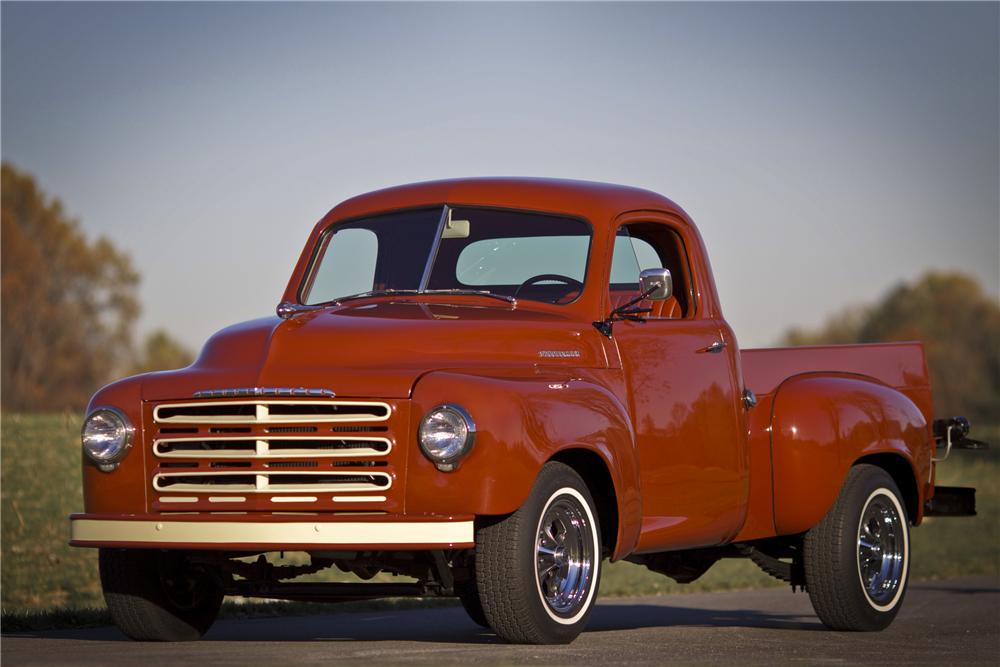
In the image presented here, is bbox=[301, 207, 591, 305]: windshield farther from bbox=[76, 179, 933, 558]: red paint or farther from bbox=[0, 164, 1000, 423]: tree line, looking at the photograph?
bbox=[0, 164, 1000, 423]: tree line

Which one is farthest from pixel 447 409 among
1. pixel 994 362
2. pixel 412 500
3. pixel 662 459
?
pixel 994 362

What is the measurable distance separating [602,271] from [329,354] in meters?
1.78

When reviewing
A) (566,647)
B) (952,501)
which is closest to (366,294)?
(566,647)

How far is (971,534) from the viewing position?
29.5 metres

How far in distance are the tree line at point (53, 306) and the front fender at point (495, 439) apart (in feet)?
176

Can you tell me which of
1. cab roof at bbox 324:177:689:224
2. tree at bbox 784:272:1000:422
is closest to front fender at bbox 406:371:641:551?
cab roof at bbox 324:177:689:224

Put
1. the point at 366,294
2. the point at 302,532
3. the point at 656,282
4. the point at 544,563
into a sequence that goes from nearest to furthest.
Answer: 1. the point at 302,532
2. the point at 544,563
3. the point at 656,282
4. the point at 366,294

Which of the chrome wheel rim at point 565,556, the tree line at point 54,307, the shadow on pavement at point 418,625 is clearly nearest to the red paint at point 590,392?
the chrome wheel rim at point 565,556

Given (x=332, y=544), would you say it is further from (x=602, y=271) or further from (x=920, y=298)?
(x=920, y=298)

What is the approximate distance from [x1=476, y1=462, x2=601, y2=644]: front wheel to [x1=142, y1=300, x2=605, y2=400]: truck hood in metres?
0.72

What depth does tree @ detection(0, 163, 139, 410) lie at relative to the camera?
6203 cm

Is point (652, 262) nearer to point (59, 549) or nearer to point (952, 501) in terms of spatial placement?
point (952, 501)

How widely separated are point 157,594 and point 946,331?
102m

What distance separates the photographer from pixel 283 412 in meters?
7.13
